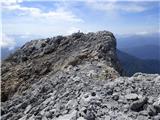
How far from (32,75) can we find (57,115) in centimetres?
1541

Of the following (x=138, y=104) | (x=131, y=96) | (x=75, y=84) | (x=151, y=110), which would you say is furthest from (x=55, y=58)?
(x=151, y=110)

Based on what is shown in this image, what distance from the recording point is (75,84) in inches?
850

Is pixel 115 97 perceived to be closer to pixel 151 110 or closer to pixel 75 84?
pixel 151 110

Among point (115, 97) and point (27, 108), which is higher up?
point (115, 97)

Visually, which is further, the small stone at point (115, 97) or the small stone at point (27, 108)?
the small stone at point (27, 108)

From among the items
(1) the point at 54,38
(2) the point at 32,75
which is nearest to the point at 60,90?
(2) the point at 32,75

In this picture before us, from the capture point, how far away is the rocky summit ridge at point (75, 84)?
16.5 metres

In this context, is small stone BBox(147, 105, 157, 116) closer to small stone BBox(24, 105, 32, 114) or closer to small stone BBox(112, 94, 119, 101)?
small stone BBox(112, 94, 119, 101)

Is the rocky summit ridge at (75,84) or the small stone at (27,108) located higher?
the rocky summit ridge at (75,84)

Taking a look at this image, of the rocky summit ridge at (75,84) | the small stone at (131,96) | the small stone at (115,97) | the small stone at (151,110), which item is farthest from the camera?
the small stone at (115,97)

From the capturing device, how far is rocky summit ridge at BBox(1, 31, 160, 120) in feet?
54.2

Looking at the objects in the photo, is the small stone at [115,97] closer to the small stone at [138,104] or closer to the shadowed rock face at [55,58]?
the small stone at [138,104]

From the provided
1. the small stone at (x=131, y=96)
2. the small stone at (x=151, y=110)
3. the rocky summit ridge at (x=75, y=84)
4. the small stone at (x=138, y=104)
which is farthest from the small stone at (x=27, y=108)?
the small stone at (x=151, y=110)

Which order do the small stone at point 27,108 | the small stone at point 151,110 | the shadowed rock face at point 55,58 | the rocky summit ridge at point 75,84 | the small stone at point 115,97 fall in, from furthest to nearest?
1. the shadowed rock face at point 55,58
2. the small stone at point 27,108
3. the small stone at point 115,97
4. the rocky summit ridge at point 75,84
5. the small stone at point 151,110
